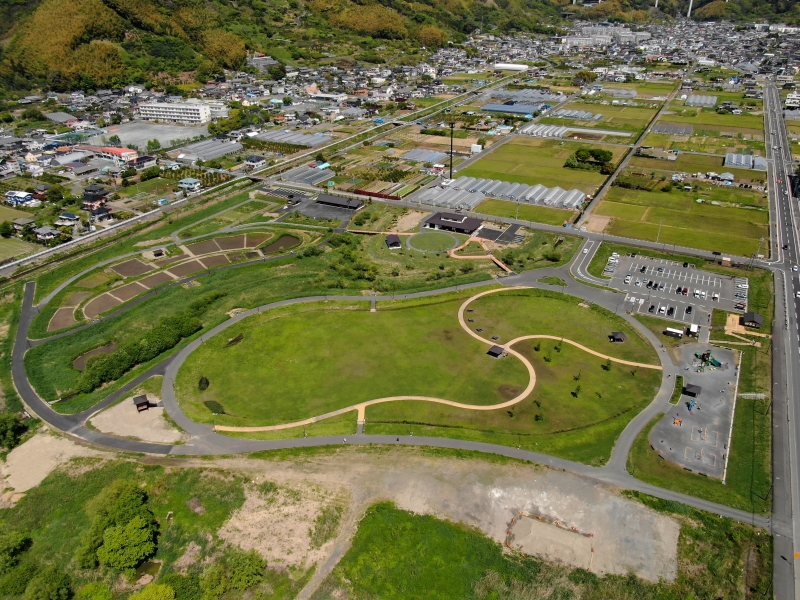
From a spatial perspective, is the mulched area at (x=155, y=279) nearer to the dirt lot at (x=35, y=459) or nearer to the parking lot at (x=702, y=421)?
the dirt lot at (x=35, y=459)

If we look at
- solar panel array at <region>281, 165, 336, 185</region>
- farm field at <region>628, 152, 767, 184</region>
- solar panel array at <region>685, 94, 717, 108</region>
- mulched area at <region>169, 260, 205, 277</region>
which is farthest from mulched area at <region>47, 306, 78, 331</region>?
solar panel array at <region>685, 94, 717, 108</region>

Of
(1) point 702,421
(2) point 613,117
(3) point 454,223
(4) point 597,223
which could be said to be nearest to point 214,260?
(3) point 454,223

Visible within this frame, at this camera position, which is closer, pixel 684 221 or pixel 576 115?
pixel 684 221

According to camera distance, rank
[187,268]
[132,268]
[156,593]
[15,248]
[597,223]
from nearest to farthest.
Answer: [156,593] → [187,268] → [132,268] → [15,248] → [597,223]

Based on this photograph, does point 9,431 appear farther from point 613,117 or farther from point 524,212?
point 613,117

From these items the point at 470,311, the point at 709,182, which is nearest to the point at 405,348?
the point at 470,311

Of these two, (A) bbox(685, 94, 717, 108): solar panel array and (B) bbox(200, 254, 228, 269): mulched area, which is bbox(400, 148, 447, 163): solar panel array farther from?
(A) bbox(685, 94, 717, 108): solar panel array

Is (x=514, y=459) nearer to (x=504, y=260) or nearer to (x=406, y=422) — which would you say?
(x=406, y=422)
